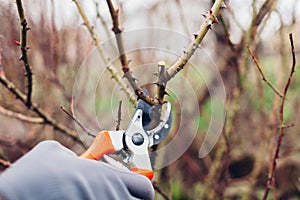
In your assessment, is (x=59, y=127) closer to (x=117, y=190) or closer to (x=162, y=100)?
(x=162, y=100)

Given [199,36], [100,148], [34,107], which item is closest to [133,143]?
[100,148]

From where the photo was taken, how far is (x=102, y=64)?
1467 mm

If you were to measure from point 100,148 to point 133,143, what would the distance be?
0.26 feet

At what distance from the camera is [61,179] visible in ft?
2.60

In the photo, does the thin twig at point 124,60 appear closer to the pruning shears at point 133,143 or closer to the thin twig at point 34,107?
the pruning shears at point 133,143

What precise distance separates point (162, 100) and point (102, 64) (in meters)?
0.42

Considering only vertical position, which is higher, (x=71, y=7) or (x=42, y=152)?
(x=71, y=7)

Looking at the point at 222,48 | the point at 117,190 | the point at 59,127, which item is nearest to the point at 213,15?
the point at 117,190

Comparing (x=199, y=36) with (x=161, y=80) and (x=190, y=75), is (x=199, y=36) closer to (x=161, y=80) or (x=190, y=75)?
(x=161, y=80)

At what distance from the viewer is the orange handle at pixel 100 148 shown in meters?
0.98

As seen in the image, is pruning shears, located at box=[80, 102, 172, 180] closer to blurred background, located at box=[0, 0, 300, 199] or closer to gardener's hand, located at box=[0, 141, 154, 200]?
gardener's hand, located at box=[0, 141, 154, 200]

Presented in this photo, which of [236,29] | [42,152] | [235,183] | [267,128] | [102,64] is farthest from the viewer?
[235,183]

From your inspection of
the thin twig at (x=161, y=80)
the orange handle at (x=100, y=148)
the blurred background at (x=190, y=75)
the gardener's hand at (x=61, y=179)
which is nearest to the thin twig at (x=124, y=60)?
the thin twig at (x=161, y=80)

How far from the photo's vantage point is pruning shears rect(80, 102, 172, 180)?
3.25ft
